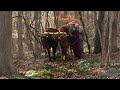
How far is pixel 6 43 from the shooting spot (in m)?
9.30

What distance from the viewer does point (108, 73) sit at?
9383 millimetres

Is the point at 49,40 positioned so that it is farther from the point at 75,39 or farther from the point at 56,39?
the point at 75,39

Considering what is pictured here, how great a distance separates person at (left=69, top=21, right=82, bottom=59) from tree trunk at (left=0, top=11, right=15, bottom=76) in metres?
6.35

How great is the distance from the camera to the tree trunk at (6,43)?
29.7ft

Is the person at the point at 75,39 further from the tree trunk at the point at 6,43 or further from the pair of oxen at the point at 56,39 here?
the tree trunk at the point at 6,43

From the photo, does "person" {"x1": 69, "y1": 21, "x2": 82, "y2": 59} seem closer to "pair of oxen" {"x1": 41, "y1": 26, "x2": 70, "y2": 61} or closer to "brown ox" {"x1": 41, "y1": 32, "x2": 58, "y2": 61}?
"pair of oxen" {"x1": 41, "y1": 26, "x2": 70, "y2": 61}

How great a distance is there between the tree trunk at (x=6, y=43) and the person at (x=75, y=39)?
20.8ft

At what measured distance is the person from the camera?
15383 mm

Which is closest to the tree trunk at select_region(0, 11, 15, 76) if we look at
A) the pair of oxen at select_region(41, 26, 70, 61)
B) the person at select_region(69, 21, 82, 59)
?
the pair of oxen at select_region(41, 26, 70, 61)

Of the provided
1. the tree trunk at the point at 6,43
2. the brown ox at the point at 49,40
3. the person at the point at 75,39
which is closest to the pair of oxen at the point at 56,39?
the brown ox at the point at 49,40
